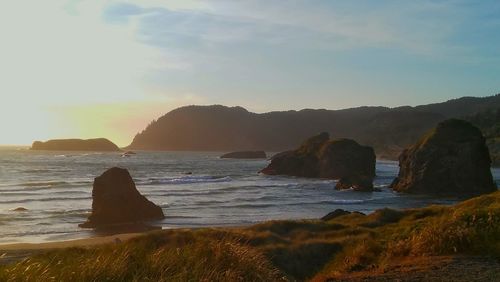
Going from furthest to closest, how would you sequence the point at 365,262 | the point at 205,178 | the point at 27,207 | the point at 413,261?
the point at 205,178, the point at 27,207, the point at 365,262, the point at 413,261

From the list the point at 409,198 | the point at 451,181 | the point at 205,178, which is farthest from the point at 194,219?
the point at 205,178

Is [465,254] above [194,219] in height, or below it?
above

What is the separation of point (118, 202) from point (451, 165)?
128ft

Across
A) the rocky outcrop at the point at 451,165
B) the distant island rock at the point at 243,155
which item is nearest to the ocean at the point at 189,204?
the rocky outcrop at the point at 451,165

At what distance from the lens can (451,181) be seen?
6088 cm

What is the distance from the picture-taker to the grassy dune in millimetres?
8133

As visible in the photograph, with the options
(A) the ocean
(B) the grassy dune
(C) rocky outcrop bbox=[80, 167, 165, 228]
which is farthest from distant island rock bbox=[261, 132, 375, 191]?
(B) the grassy dune

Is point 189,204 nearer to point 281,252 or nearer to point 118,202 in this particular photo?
point 118,202

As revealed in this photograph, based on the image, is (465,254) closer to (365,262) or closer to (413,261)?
(413,261)

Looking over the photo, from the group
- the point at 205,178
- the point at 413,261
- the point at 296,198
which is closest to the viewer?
the point at 413,261

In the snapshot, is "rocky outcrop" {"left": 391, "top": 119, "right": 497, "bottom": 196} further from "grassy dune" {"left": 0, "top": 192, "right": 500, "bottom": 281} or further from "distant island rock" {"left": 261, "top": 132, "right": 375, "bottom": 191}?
"grassy dune" {"left": 0, "top": 192, "right": 500, "bottom": 281}

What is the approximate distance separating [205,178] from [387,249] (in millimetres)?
72176

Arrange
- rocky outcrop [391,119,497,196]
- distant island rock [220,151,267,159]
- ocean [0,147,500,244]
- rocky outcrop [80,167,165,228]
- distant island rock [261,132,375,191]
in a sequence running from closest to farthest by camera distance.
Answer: ocean [0,147,500,244] < rocky outcrop [80,167,165,228] < rocky outcrop [391,119,497,196] < distant island rock [261,132,375,191] < distant island rock [220,151,267,159]

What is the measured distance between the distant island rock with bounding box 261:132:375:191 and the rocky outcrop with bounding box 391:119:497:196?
2497cm
